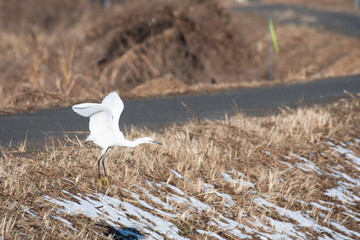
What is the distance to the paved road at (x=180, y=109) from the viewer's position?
8430 mm

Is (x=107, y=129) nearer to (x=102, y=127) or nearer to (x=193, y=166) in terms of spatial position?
(x=102, y=127)

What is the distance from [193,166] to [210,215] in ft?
3.54

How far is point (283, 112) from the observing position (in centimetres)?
957

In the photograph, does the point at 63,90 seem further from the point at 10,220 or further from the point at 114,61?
the point at 10,220

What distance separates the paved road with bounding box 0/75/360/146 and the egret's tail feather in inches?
115

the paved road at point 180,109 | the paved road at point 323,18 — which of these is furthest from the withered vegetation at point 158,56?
the paved road at point 323,18

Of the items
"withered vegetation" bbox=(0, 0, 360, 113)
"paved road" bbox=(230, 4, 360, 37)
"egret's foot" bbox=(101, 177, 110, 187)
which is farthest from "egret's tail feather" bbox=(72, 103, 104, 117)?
"paved road" bbox=(230, 4, 360, 37)

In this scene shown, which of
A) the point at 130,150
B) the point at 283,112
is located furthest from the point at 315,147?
the point at 130,150

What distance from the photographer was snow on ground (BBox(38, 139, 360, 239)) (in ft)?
16.9

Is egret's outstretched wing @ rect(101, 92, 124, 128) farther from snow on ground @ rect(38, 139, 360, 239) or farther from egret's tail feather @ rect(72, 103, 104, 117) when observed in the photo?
snow on ground @ rect(38, 139, 360, 239)

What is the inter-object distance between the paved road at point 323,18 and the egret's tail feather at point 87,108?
2331cm

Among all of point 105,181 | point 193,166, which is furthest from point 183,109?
point 105,181

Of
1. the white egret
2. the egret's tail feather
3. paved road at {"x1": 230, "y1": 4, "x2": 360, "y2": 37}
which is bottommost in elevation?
paved road at {"x1": 230, "y1": 4, "x2": 360, "y2": 37}

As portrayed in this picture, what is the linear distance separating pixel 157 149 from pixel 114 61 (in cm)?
1024
